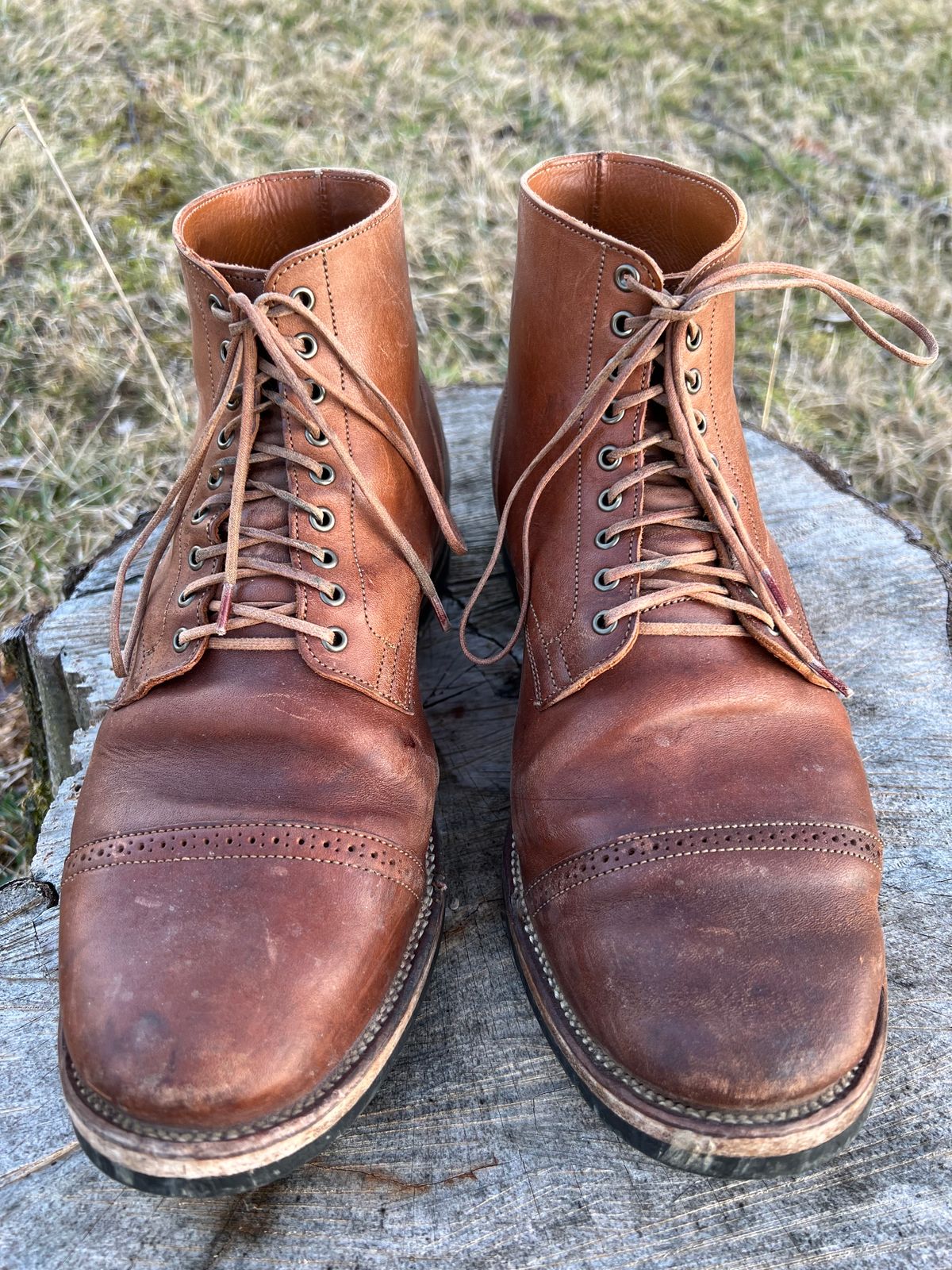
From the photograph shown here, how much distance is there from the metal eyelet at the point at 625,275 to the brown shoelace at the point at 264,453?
46 centimetres

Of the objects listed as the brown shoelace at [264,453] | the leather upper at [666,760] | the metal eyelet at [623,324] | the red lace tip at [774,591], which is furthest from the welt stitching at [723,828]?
the metal eyelet at [623,324]

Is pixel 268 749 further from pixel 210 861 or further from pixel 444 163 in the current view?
pixel 444 163

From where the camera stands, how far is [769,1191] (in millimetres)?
1357

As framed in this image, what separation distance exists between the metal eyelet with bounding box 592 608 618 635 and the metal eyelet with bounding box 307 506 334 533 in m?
0.49

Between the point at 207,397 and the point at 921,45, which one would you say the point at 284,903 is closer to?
the point at 207,397

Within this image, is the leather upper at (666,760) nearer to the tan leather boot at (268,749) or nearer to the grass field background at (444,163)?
the tan leather boot at (268,749)

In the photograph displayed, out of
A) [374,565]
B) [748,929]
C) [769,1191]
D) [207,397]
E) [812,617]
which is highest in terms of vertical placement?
[207,397]

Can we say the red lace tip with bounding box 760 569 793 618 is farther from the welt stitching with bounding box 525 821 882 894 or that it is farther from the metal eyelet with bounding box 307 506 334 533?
the metal eyelet with bounding box 307 506 334 533

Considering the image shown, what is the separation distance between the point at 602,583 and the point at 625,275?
518 millimetres

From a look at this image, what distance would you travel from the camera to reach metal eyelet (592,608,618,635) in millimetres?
1608

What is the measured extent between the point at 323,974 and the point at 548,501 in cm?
93

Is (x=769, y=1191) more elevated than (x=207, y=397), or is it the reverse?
(x=207, y=397)

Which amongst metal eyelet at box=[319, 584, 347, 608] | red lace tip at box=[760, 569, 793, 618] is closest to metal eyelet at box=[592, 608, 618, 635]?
red lace tip at box=[760, 569, 793, 618]

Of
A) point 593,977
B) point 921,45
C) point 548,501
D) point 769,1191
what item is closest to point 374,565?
point 548,501
